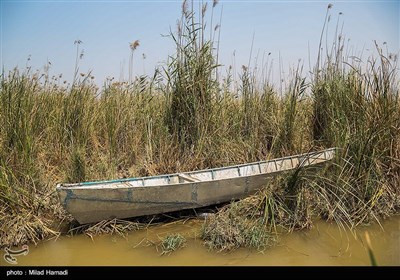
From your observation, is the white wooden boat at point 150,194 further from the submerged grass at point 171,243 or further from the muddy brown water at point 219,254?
the submerged grass at point 171,243

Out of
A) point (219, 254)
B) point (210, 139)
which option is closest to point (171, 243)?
point (219, 254)

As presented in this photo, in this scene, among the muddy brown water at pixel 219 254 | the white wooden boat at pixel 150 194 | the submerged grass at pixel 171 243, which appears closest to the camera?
the muddy brown water at pixel 219 254

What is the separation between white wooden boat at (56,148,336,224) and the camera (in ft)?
12.8

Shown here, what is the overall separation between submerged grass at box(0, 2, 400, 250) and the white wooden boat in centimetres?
18

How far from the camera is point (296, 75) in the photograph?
18.3 ft

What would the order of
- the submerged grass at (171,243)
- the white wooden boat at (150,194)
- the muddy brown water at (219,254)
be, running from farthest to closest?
1. the white wooden boat at (150,194)
2. the submerged grass at (171,243)
3. the muddy brown water at (219,254)

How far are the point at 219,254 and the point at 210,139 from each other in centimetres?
204

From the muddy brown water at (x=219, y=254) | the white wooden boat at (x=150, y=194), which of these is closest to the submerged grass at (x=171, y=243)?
the muddy brown water at (x=219, y=254)

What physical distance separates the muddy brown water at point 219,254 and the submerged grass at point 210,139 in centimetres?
13

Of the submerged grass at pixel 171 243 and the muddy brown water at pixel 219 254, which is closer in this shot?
the muddy brown water at pixel 219 254

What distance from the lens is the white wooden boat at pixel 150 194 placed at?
3.92 m

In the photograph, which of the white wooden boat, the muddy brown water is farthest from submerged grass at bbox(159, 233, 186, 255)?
the white wooden boat
